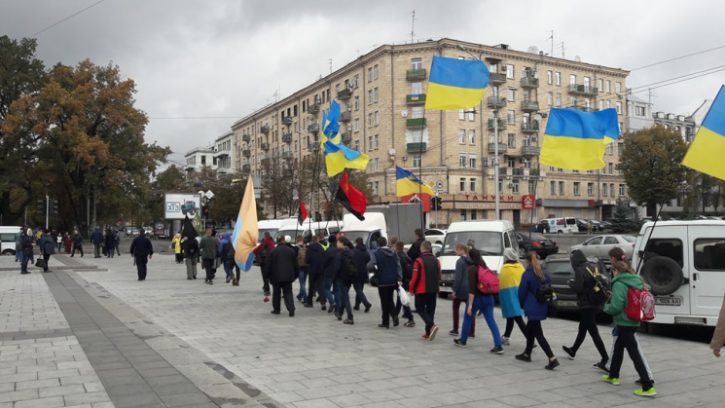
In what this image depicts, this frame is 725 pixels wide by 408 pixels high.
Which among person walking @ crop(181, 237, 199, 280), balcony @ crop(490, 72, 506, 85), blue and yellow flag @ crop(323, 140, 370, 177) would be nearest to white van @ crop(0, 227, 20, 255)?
person walking @ crop(181, 237, 199, 280)

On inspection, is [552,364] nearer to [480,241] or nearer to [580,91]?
[480,241]

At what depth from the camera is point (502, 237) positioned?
17.4m

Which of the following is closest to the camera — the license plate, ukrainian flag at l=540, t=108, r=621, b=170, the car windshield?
the license plate

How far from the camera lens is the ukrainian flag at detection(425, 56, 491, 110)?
14680mm

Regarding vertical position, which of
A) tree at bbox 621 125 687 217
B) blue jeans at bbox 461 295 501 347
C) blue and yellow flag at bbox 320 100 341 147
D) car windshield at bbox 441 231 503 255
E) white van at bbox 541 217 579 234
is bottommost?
blue jeans at bbox 461 295 501 347

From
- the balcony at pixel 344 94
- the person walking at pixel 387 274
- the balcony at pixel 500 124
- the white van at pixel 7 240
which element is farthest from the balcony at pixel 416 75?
the person walking at pixel 387 274

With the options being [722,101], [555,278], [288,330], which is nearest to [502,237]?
[555,278]

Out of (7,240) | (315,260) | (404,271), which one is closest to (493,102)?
(7,240)

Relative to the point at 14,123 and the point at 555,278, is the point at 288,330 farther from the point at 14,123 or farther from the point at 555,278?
the point at 14,123

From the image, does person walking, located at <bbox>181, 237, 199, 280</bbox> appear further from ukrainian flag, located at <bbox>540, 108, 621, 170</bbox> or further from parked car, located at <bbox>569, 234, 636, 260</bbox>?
parked car, located at <bbox>569, 234, 636, 260</bbox>

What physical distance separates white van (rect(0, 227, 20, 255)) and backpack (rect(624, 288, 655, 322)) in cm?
4839

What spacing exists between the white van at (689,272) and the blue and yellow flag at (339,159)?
33.2 feet

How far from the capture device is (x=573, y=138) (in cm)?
1427

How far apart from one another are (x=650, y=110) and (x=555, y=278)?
257 ft
